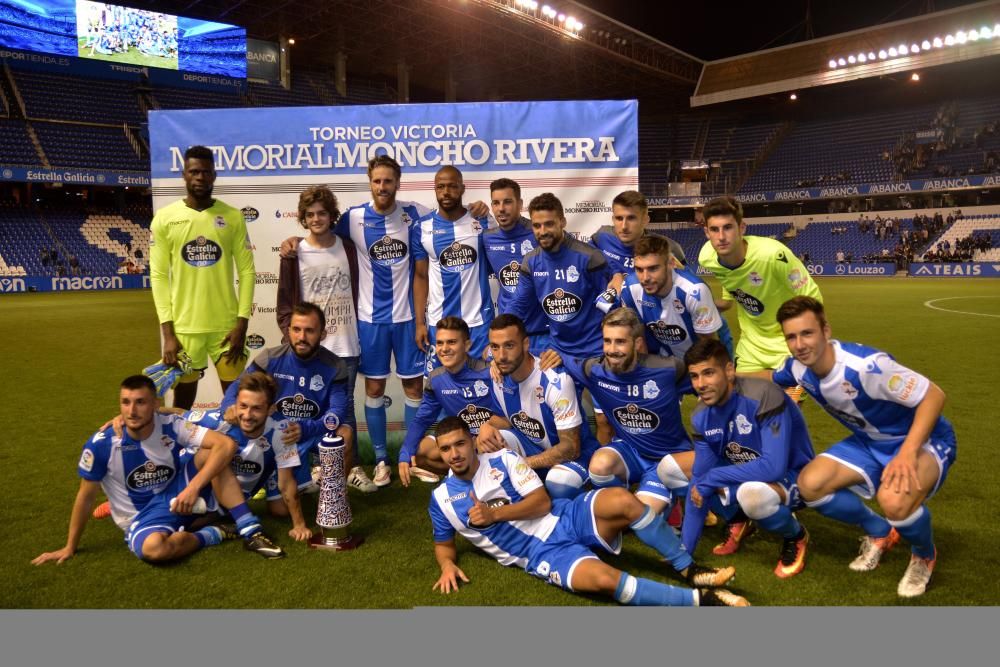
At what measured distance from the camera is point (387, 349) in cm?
572

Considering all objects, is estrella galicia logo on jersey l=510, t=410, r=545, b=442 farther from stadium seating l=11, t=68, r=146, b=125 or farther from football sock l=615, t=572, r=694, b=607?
stadium seating l=11, t=68, r=146, b=125

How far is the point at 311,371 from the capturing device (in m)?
4.79

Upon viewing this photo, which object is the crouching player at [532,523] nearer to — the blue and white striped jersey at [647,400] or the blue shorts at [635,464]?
the blue shorts at [635,464]

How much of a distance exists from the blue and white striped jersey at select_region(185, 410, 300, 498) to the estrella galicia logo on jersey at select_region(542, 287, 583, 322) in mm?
2046

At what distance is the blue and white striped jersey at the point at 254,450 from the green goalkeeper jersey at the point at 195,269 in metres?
1.02

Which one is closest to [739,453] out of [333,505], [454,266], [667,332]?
[667,332]

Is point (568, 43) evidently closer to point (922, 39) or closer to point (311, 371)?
point (922, 39)

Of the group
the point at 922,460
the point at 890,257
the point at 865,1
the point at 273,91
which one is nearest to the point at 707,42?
the point at 865,1

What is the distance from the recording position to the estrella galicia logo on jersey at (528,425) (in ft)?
14.7

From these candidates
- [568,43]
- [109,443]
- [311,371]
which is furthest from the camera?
[568,43]

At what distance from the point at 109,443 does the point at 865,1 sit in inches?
1759

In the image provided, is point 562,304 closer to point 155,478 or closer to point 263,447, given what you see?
point 263,447

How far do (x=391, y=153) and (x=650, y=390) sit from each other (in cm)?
340

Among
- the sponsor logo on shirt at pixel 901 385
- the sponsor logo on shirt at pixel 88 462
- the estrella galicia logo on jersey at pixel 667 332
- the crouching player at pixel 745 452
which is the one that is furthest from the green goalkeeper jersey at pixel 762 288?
the sponsor logo on shirt at pixel 88 462
